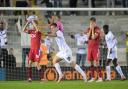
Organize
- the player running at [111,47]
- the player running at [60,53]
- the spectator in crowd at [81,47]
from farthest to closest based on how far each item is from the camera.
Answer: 1. the spectator in crowd at [81,47]
2. the player running at [111,47]
3. the player running at [60,53]

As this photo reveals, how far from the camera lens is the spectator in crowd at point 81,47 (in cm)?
2630

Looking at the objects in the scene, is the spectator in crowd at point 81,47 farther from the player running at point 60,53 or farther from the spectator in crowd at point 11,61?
the spectator in crowd at point 11,61

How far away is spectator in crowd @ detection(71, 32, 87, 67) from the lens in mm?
26297

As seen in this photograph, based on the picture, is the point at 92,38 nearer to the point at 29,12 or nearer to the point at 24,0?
the point at 29,12

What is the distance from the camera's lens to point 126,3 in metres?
33.4

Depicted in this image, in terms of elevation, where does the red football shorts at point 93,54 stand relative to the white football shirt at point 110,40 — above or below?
below

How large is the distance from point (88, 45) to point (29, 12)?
9.97ft

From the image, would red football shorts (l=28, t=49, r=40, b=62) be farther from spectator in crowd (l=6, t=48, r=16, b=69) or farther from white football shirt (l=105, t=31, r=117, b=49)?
white football shirt (l=105, t=31, r=117, b=49)

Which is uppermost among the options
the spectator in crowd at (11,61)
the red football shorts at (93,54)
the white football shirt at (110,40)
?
the white football shirt at (110,40)

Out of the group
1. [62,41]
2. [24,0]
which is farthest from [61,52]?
[24,0]

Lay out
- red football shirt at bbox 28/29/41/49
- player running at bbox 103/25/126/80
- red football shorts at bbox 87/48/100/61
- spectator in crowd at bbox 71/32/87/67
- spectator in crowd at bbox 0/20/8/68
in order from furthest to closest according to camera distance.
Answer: spectator in crowd at bbox 71/32/87/67 < red football shirt at bbox 28/29/41/49 < player running at bbox 103/25/126/80 < spectator in crowd at bbox 0/20/8/68 < red football shorts at bbox 87/48/100/61

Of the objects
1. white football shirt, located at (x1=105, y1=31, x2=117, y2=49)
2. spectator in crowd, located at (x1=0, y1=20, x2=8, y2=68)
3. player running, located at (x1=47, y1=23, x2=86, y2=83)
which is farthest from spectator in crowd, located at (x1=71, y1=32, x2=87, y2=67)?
spectator in crowd, located at (x1=0, y1=20, x2=8, y2=68)

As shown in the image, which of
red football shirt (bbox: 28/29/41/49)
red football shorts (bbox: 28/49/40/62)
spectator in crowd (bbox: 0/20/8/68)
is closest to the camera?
red football shorts (bbox: 28/49/40/62)

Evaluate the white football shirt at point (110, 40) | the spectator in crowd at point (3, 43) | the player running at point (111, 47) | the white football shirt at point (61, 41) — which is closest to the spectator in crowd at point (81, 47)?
the player running at point (111, 47)
